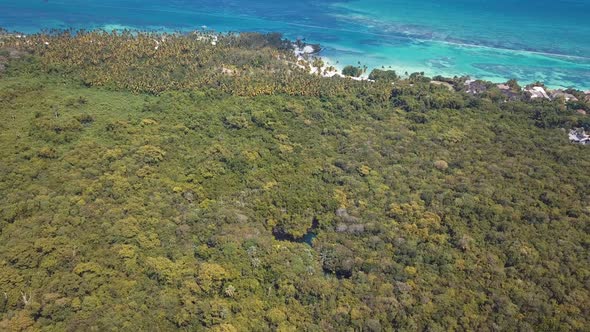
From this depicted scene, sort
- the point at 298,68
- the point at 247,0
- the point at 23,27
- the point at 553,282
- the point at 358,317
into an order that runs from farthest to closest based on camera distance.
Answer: the point at 247,0 < the point at 23,27 < the point at 298,68 < the point at 553,282 < the point at 358,317

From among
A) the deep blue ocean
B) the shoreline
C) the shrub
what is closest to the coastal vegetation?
the shrub

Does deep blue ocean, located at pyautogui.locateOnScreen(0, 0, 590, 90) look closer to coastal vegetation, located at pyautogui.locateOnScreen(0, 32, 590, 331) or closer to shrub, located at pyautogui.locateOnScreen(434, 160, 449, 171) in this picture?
coastal vegetation, located at pyautogui.locateOnScreen(0, 32, 590, 331)

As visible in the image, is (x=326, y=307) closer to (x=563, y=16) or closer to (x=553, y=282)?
(x=553, y=282)

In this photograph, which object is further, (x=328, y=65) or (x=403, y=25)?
(x=403, y=25)

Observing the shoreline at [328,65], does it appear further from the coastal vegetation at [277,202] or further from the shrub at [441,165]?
the shrub at [441,165]

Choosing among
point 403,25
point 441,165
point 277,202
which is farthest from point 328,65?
point 277,202

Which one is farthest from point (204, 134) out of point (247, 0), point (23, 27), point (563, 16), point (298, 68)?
point (563, 16)

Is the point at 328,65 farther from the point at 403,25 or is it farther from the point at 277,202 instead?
the point at 277,202
